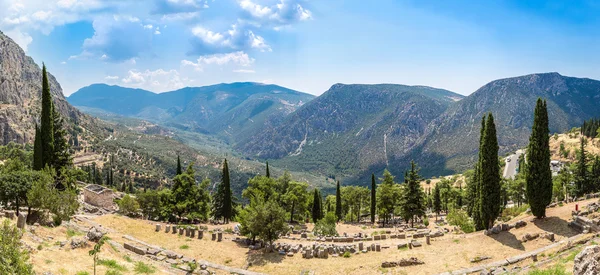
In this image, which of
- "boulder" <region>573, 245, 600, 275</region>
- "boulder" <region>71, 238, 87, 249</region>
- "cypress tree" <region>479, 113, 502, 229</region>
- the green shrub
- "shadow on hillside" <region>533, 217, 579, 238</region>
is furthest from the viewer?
"cypress tree" <region>479, 113, 502, 229</region>

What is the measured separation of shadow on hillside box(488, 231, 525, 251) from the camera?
28.6 m

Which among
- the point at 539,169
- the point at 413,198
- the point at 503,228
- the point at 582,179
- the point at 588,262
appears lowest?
the point at 413,198

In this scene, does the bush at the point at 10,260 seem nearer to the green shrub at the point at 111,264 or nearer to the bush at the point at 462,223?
the green shrub at the point at 111,264

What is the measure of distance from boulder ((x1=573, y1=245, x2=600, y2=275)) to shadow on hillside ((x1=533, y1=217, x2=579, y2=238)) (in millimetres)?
22868

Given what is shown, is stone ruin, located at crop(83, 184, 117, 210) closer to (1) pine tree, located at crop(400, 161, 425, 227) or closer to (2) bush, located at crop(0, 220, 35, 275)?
(1) pine tree, located at crop(400, 161, 425, 227)

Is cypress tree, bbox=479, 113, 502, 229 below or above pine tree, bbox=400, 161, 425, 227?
above

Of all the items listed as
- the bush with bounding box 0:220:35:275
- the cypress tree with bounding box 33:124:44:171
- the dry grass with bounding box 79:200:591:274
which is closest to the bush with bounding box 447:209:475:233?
the dry grass with bounding box 79:200:591:274

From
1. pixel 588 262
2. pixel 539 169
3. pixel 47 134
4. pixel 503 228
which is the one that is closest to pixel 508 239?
pixel 503 228

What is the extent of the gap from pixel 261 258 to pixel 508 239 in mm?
22582

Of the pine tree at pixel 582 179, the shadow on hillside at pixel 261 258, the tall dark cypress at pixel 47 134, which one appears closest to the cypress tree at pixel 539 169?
the shadow on hillside at pixel 261 258

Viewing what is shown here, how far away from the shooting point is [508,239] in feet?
98.6

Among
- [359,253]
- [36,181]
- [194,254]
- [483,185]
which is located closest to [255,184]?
[194,254]

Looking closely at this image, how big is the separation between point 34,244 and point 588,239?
131ft

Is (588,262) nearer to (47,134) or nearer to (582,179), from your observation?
(47,134)
